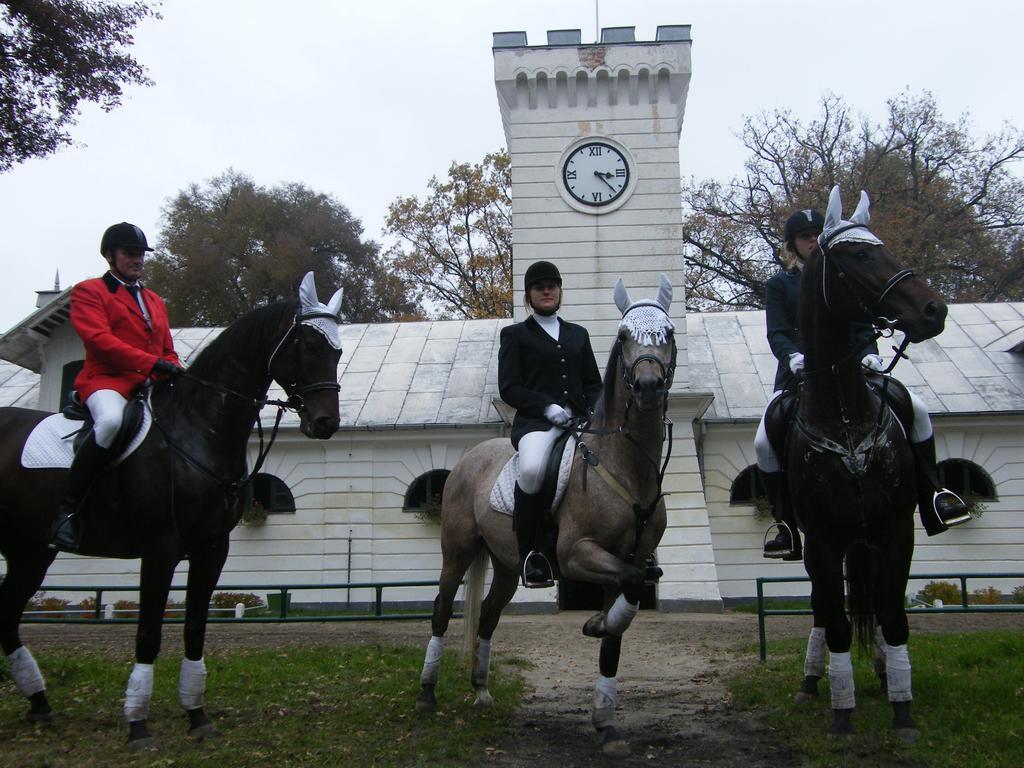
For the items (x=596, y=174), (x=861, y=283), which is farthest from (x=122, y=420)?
(x=596, y=174)

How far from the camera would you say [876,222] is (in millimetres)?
27281

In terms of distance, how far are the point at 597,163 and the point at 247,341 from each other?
46.5 feet

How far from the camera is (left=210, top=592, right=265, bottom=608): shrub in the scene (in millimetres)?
18391

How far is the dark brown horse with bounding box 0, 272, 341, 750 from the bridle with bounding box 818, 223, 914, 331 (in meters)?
3.37

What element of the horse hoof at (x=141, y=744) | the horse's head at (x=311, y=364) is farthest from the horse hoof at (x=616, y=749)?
the horse hoof at (x=141, y=744)

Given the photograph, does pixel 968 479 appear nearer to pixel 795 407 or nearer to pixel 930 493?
pixel 930 493

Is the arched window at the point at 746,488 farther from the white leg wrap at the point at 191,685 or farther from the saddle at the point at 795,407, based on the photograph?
the white leg wrap at the point at 191,685

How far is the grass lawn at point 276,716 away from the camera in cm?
582

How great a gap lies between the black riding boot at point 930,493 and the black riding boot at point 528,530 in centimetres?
263

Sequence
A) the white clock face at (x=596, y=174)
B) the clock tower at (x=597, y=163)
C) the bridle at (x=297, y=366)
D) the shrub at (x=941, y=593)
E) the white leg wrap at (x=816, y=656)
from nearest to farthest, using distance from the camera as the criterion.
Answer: the bridle at (x=297, y=366), the white leg wrap at (x=816, y=656), the shrub at (x=941, y=593), the clock tower at (x=597, y=163), the white clock face at (x=596, y=174)

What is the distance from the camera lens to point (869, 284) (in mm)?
5738

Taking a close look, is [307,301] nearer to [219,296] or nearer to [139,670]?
[139,670]

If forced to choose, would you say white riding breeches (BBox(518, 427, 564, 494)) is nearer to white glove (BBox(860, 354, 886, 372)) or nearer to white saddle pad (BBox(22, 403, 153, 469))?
white glove (BBox(860, 354, 886, 372))

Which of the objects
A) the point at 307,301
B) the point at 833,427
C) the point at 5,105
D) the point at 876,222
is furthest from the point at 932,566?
the point at 5,105
